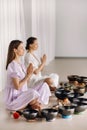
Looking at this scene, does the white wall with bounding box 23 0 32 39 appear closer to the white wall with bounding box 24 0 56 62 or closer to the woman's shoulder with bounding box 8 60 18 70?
the white wall with bounding box 24 0 56 62

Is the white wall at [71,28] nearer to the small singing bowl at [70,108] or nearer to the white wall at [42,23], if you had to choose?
the white wall at [42,23]

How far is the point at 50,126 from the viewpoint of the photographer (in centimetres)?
307

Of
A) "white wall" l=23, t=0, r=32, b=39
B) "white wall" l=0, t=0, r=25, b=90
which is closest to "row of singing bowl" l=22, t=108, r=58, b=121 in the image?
"white wall" l=0, t=0, r=25, b=90

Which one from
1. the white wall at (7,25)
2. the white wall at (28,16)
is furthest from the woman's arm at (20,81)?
the white wall at (28,16)

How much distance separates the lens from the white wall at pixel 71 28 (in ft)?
28.6

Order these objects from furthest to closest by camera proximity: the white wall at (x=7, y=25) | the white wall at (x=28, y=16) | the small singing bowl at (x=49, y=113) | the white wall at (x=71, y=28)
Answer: the white wall at (x=71, y=28)
the white wall at (x=28, y=16)
the white wall at (x=7, y=25)
the small singing bowl at (x=49, y=113)

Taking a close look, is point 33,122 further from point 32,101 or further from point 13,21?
point 13,21

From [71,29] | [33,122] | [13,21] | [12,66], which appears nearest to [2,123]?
[33,122]

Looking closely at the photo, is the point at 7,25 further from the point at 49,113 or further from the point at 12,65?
the point at 49,113

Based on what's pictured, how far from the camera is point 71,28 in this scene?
880 centimetres

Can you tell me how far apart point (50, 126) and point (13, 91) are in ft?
2.39

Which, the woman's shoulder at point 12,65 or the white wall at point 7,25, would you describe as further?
the white wall at point 7,25

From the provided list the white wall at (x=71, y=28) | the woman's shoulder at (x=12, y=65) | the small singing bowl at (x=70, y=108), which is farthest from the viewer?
the white wall at (x=71, y=28)

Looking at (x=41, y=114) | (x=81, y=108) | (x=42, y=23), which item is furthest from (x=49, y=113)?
(x=42, y=23)
